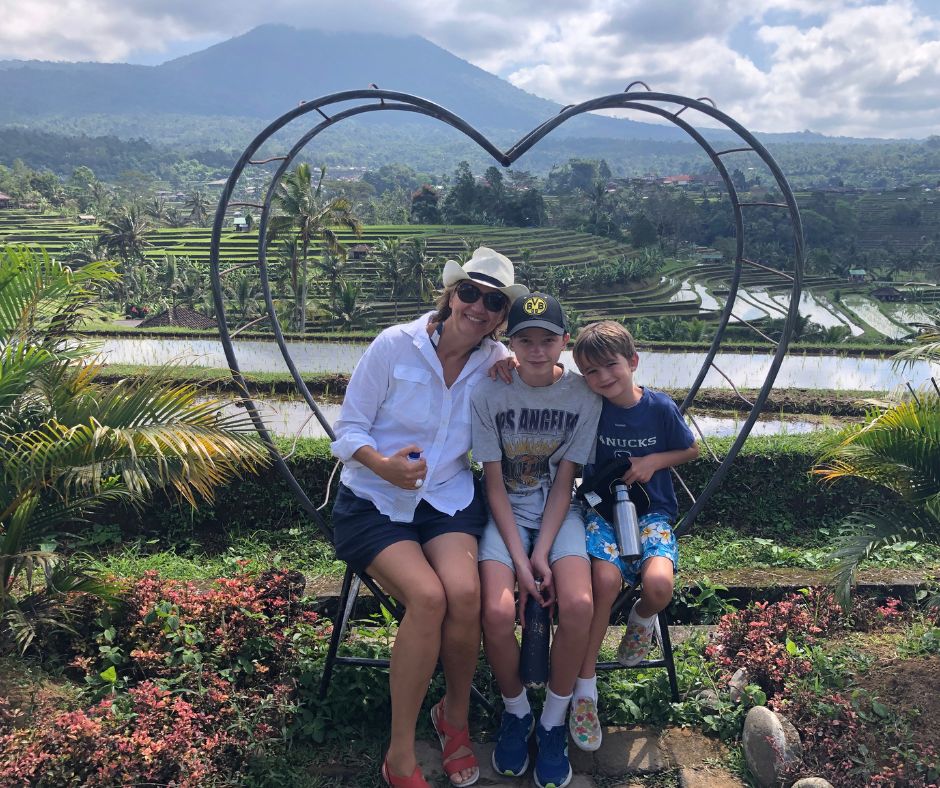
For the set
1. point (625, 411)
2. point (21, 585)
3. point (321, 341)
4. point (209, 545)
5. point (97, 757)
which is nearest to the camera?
point (97, 757)

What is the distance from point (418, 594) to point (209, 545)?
2630 mm

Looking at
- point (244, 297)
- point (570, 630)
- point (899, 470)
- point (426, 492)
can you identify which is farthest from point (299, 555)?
point (244, 297)

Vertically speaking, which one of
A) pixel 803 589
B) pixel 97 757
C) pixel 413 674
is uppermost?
pixel 413 674

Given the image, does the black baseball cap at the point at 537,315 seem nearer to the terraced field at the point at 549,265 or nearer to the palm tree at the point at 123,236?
the terraced field at the point at 549,265

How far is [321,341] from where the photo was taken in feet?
54.5

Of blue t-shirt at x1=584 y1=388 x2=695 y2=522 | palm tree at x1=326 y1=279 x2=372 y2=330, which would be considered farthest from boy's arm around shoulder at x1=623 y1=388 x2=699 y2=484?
palm tree at x1=326 y1=279 x2=372 y2=330

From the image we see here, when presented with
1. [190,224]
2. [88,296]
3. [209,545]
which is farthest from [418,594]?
[190,224]

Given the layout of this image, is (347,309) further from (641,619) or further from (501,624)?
(501,624)

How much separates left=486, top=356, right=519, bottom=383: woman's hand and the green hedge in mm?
2379

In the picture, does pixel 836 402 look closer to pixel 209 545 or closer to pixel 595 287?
pixel 209 545

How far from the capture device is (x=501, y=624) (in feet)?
7.09

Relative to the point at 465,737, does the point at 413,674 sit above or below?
above

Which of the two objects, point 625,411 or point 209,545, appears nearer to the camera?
point 625,411

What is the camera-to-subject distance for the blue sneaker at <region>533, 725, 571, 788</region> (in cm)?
217
